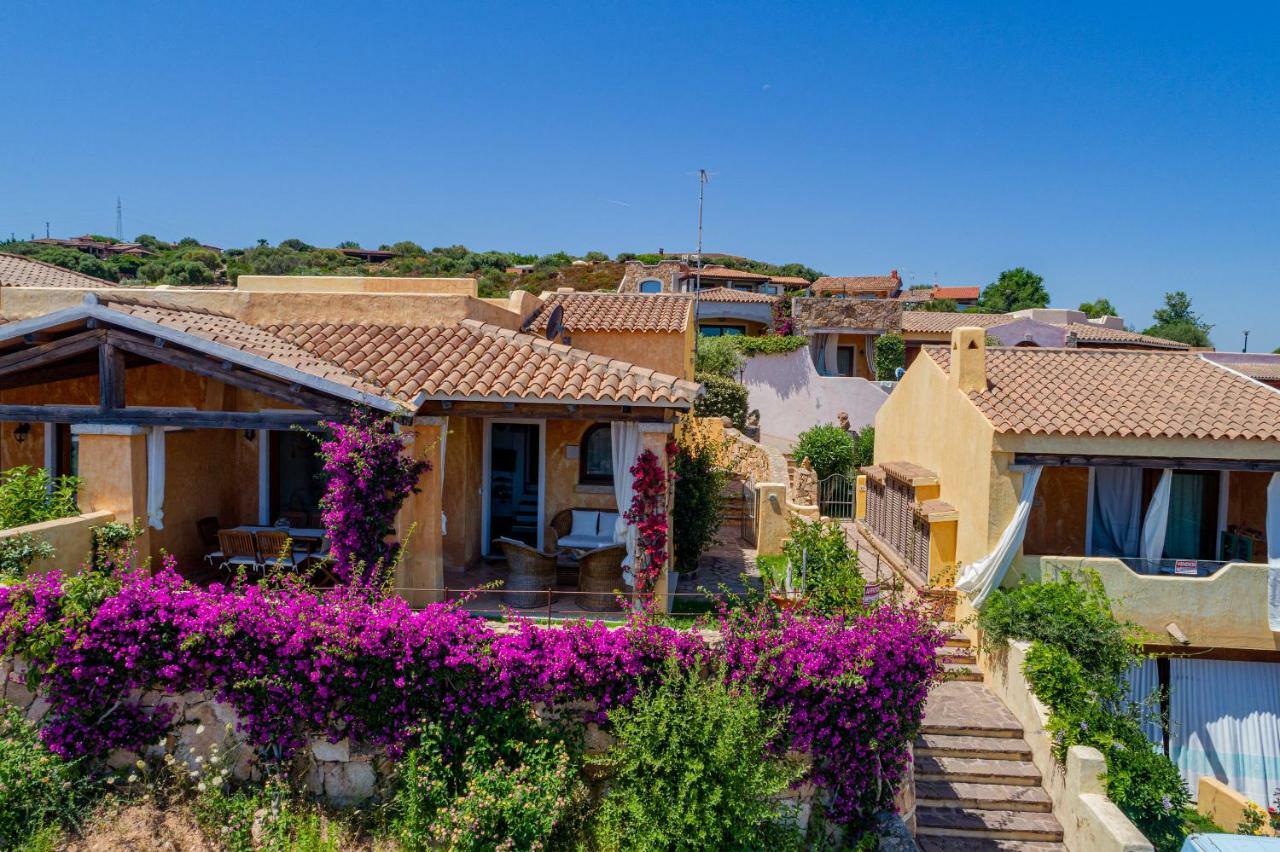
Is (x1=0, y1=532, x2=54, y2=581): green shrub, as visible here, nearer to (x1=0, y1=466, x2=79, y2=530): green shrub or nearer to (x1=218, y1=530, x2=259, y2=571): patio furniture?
(x1=0, y1=466, x2=79, y2=530): green shrub

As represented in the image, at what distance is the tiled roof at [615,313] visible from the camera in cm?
1908

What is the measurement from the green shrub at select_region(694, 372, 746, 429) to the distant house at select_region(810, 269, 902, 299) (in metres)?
20.8

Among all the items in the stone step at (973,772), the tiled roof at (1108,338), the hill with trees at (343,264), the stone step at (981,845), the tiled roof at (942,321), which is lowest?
the stone step at (981,845)

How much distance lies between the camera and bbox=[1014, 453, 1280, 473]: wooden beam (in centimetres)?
1333

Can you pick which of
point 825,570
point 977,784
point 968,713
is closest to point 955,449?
point 968,713

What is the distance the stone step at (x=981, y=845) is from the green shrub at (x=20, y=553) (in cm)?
1143

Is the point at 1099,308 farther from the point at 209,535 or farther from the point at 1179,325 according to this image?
the point at 209,535


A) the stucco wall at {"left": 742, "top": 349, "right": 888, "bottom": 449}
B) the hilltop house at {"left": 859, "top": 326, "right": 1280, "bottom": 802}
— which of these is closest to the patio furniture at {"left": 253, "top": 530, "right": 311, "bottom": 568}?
the hilltop house at {"left": 859, "top": 326, "right": 1280, "bottom": 802}

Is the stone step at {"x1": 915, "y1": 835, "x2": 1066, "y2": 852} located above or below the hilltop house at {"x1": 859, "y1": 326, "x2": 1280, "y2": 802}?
below

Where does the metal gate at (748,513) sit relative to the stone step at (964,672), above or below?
above

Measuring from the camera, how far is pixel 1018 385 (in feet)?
49.9

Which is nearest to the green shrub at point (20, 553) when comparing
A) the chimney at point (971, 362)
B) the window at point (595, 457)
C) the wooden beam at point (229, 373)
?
the wooden beam at point (229, 373)

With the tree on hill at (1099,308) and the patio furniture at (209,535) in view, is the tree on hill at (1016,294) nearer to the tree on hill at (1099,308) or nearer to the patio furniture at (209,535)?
the tree on hill at (1099,308)

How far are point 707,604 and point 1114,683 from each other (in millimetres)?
6327
